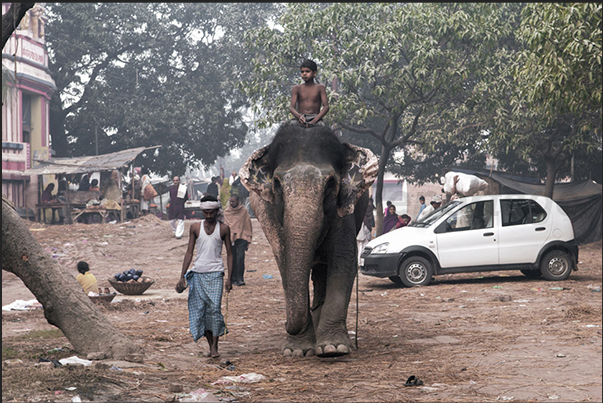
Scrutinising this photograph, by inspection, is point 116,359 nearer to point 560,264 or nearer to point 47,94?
point 560,264

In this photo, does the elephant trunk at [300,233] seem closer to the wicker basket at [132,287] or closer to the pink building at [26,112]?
the wicker basket at [132,287]

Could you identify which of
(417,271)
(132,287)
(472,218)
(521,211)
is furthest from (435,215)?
(132,287)

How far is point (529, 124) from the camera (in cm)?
2267

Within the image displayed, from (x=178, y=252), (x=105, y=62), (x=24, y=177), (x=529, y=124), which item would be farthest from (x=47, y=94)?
(x=529, y=124)

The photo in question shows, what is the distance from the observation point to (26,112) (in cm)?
3191

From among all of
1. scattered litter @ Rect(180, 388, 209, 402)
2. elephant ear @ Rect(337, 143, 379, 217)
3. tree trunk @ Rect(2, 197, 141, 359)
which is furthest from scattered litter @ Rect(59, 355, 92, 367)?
elephant ear @ Rect(337, 143, 379, 217)

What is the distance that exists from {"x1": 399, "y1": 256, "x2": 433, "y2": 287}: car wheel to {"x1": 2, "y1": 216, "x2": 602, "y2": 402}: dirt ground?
0.79 ft

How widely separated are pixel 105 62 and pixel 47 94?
24.7 feet

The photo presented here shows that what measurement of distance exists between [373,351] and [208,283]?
1.91m

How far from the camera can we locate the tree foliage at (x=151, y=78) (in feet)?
124

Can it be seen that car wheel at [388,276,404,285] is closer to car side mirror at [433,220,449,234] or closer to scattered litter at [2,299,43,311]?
car side mirror at [433,220,449,234]

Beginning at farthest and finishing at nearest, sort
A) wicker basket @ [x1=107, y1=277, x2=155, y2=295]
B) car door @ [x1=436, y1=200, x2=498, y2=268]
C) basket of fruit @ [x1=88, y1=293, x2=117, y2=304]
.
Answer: car door @ [x1=436, y1=200, x2=498, y2=268], wicker basket @ [x1=107, y1=277, x2=155, y2=295], basket of fruit @ [x1=88, y1=293, x2=117, y2=304]

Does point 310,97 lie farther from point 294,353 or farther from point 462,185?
point 462,185

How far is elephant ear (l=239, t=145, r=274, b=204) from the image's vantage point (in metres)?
7.70
